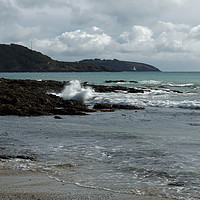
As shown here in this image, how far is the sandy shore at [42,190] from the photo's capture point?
5109 mm

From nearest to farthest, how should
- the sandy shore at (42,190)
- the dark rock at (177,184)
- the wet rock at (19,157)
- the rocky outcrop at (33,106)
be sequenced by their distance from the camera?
1. the sandy shore at (42,190)
2. the dark rock at (177,184)
3. the wet rock at (19,157)
4. the rocky outcrop at (33,106)

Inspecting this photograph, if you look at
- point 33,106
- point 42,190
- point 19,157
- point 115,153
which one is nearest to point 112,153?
point 115,153

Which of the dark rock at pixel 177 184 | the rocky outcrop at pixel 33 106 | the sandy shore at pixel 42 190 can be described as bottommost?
the dark rock at pixel 177 184

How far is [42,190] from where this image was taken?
542 cm

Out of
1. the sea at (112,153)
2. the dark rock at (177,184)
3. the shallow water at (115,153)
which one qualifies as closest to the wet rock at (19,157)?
the sea at (112,153)

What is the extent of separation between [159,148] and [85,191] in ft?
13.3

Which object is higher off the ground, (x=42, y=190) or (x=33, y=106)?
(x=33, y=106)

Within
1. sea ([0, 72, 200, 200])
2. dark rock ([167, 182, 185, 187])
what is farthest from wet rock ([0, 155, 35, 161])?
dark rock ([167, 182, 185, 187])

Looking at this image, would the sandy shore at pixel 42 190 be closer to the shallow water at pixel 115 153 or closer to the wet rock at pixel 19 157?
the shallow water at pixel 115 153

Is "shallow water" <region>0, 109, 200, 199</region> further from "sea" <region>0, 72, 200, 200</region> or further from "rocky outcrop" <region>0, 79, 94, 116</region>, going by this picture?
"rocky outcrop" <region>0, 79, 94, 116</region>

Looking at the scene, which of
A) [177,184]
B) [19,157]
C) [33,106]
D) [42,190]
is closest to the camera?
[42,190]

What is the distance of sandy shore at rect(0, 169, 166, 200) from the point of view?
511 cm

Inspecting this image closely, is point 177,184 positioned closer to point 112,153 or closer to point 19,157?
point 112,153

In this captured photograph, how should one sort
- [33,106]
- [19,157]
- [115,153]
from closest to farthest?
[19,157], [115,153], [33,106]
